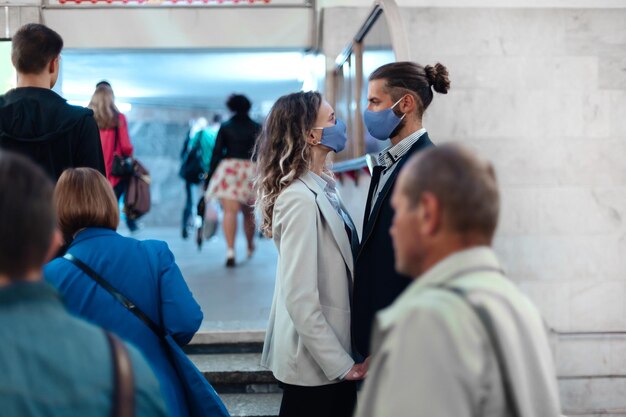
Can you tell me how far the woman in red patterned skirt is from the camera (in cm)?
905

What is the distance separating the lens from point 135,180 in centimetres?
823

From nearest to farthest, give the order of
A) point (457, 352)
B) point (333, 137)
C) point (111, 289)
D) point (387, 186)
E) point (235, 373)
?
point (457, 352)
point (111, 289)
point (387, 186)
point (333, 137)
point (235, 373)

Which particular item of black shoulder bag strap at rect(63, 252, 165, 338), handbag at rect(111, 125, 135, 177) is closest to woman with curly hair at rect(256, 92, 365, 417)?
black shoulder bag strap at rect(63, 252, 165, 338)

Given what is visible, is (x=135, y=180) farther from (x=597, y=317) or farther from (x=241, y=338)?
(x=597, y=317)

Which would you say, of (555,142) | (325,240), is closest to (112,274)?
(325,240)

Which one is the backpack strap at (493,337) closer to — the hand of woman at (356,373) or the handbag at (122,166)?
the hand of woman at (356,373)

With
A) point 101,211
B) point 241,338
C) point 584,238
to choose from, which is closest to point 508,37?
point 584,238

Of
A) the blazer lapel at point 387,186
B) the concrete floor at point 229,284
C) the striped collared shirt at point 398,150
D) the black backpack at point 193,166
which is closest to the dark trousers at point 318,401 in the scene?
the blazer lapel at point 387,186

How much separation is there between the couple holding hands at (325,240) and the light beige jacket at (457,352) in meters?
1.28

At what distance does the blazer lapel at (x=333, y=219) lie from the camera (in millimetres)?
3057

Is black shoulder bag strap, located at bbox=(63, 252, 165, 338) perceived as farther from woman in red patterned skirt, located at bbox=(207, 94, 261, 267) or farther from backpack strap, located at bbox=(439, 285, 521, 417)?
woman in red patterned skirt, located at bbox=(207, 94, 261, 267)

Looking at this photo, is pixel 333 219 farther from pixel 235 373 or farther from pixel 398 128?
pixel 235 373

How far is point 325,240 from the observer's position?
121 inches

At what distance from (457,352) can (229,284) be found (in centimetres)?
673
